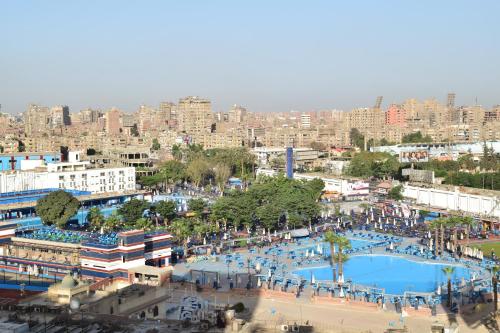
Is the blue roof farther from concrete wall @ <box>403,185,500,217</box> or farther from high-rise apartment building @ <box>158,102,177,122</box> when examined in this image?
high-rise apartment building @ <box>158,102,177,122</box>

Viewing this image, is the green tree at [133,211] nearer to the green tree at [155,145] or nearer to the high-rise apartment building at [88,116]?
the green tree at [155,145]

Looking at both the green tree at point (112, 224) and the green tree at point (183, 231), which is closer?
the green tree at point (183, 231)

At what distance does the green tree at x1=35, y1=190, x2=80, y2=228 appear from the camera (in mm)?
36531

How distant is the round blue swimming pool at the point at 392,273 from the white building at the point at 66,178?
2301cm

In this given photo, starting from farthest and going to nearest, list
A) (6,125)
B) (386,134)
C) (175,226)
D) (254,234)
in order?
1. (6,125)
2. (386,134)
3. (254,234)
4. (175,226)

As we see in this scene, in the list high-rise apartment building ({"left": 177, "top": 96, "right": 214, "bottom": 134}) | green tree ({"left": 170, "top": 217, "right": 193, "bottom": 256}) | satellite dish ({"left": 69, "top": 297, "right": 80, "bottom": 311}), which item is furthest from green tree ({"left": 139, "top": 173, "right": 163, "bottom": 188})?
high-rise apartment building ({"left": 177, "top": 96, "right": 214, "bottom": 134})

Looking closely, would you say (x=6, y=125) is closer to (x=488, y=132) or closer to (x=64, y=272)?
(x=488, y=132)

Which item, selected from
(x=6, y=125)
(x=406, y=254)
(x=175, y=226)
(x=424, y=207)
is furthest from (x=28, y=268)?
(x=6, y=125)

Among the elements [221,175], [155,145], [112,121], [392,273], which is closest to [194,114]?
[112,121]

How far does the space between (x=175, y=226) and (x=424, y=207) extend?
19076mm

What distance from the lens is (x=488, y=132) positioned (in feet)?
312

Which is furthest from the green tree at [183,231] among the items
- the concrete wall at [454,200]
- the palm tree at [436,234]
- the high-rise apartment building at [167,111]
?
the high-rise apartment building at [167,111]

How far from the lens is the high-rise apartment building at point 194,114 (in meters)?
111

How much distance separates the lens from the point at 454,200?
44406 mm
